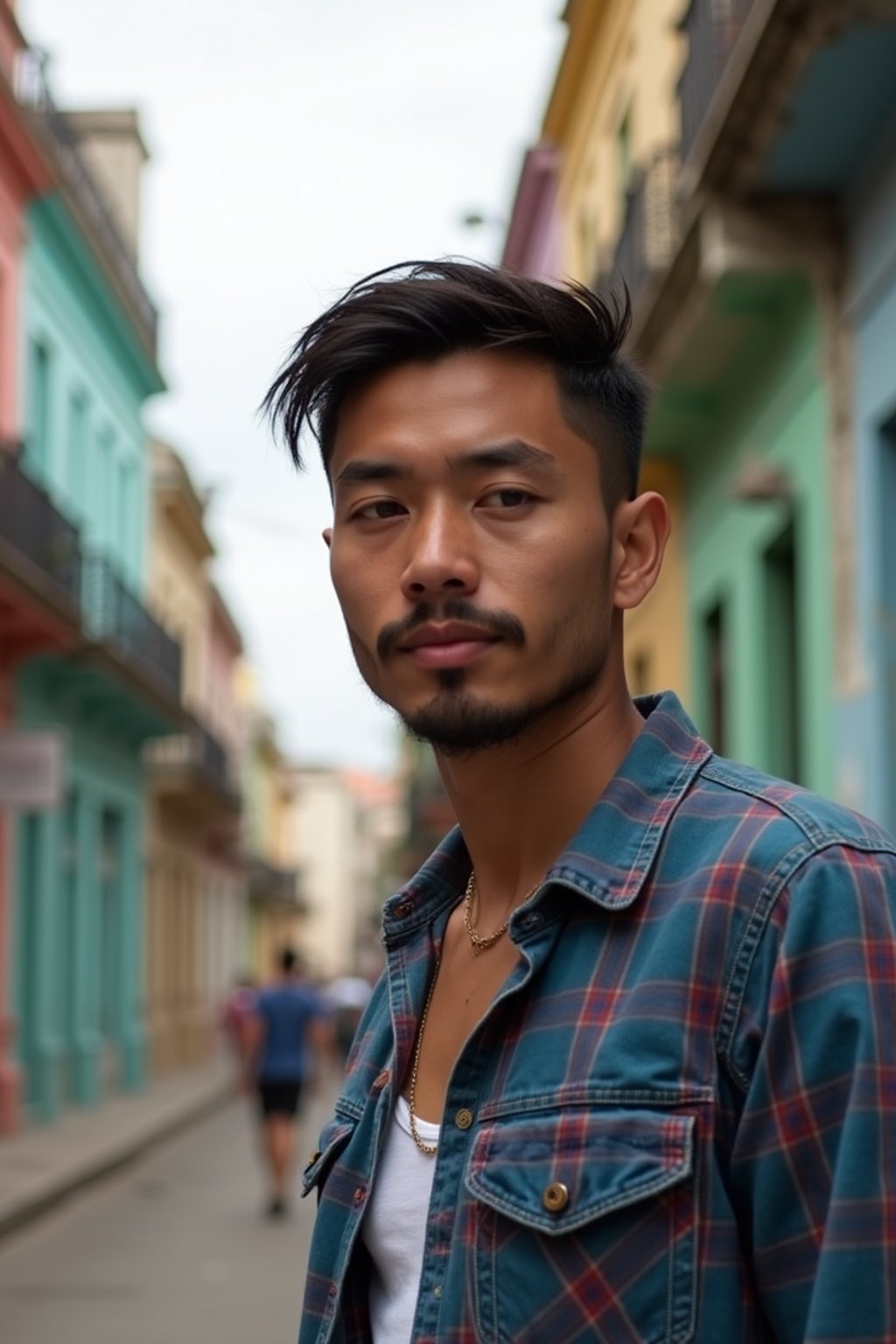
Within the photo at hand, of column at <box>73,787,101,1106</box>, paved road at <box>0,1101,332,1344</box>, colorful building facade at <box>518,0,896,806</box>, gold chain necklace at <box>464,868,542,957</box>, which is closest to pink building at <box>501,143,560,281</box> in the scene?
colorful building facade at <box>518,0,896,806</box>

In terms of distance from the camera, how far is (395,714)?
6.44 feet

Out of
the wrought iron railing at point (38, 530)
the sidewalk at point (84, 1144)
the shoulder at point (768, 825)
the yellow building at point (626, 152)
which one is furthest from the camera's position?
the wrought iron railing at point (38, 530)

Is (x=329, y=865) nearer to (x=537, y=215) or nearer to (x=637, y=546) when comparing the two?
(x=537, y=215)

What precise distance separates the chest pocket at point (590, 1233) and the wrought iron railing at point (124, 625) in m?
20.7

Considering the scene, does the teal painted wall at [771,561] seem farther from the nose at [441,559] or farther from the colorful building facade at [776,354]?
the nose at [441,559]

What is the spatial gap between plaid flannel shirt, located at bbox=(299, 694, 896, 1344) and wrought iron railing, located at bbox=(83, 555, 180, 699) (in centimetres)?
2062

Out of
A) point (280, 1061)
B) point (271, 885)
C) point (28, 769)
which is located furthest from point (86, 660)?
point (271, 885)

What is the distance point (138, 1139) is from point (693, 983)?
18.7 m

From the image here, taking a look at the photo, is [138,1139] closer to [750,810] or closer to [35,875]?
[35,875]

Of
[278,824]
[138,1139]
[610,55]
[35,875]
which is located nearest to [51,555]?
[35,875]

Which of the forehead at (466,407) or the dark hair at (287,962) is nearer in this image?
the forehead at (466,407)

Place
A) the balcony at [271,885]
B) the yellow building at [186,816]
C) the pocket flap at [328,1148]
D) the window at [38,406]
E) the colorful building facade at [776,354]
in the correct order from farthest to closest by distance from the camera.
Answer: the balcony at [271,885], the yellow building at [186,816], the window at [38,406], the colorful building facade at [776,354], the pocket flap at [328,1148]

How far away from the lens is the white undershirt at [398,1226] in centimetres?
192

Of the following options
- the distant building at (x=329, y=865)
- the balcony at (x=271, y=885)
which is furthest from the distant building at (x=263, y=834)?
the distant building at (x=329, y=865)
